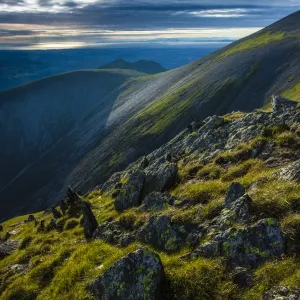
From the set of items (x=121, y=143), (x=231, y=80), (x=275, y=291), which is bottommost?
(x=121, y=143)

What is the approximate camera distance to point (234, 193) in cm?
1766

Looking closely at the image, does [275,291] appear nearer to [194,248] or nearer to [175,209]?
[194,248]

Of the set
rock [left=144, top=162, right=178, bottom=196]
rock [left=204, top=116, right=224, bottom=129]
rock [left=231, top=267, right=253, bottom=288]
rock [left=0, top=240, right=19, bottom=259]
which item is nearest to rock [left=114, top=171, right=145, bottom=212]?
rock [left=144, top=162, right=178, bottom=196]

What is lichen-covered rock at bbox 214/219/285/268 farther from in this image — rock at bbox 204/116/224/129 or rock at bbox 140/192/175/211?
rock at bbox 204/116/224/129

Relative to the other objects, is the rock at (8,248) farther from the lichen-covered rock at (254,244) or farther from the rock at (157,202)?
the lichen-covered rock at (254,244)

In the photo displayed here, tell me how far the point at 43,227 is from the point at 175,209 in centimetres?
1935

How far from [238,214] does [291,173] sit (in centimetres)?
454

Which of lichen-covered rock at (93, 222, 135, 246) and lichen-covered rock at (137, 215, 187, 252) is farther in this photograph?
lichen-covered rock at (93, 222, 135, 246)

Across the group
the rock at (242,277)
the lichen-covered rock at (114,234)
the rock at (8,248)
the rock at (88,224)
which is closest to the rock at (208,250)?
the rock at (242,277)

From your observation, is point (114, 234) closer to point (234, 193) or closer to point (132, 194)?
point (132, 194)

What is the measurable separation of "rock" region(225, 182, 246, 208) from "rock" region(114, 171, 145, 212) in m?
10.4

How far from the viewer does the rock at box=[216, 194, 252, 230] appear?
50.4ft

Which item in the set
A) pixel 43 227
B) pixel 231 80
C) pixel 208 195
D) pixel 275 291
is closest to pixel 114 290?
pixel 275 291

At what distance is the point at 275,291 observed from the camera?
1114cm
